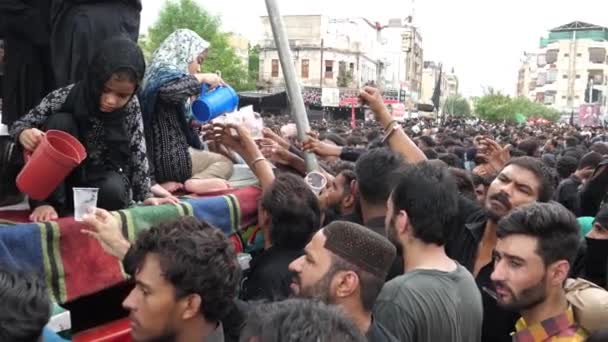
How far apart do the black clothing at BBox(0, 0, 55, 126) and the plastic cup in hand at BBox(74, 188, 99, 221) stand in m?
0.97

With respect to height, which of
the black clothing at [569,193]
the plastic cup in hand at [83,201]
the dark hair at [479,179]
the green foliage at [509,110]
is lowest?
the green foliage at [509,110]

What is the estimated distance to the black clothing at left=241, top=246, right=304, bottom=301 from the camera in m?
3.11

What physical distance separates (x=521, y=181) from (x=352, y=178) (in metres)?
1.03

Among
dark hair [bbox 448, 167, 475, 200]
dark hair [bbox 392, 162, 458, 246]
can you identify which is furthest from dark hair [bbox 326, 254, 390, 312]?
dark hair [bbox 448, 167, 475, 200]

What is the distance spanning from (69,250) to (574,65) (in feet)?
334

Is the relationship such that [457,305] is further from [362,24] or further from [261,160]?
[362,24]

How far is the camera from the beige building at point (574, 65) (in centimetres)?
9506

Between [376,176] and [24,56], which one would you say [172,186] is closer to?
[24,56]

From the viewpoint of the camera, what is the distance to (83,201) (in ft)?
8.45

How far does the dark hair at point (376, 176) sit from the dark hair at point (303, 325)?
2148mm

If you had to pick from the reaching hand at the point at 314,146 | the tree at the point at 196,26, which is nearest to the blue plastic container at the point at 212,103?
the reaching hand at the point at 314,146

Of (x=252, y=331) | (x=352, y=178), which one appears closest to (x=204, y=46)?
(x=352, y=178)

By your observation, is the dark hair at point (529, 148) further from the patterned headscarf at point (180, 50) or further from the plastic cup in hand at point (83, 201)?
the plastic cup in hand at point (83, 201)

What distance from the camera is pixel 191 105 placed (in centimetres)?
370
